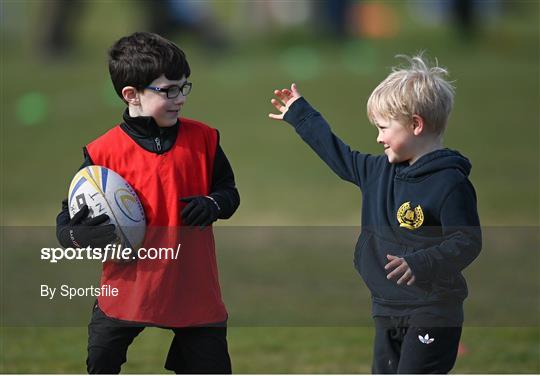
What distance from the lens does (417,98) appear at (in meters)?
5.12

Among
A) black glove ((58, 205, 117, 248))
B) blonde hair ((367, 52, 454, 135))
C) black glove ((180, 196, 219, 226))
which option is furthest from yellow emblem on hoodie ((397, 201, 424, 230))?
black glove ((58, 205, 117, 248))

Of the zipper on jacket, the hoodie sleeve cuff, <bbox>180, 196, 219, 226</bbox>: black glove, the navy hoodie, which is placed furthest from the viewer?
the hoodie sleeve cuff

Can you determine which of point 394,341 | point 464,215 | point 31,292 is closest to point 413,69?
point 464,215

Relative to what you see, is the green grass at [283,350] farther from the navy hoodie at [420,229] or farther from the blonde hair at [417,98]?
the blonde hair at [417,98]

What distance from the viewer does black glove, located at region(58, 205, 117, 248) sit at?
204 inches

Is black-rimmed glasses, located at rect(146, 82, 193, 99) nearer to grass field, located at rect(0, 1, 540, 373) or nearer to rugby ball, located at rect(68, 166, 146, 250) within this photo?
rugby ball, located at rect(68, 166, 146, 250)

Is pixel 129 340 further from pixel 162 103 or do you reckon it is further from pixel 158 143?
pixel 162 103

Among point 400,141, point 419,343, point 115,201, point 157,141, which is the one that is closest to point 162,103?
point 157,141

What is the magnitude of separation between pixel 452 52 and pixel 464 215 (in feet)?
85.2

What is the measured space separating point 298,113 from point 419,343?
1.26 metres

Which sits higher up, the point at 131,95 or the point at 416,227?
the point at 131,95

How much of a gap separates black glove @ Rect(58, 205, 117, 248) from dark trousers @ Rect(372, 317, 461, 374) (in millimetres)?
1274

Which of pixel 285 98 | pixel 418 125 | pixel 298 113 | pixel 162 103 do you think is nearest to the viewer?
pixel 418 125

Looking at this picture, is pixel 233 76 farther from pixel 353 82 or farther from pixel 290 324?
pixel 290 324
